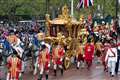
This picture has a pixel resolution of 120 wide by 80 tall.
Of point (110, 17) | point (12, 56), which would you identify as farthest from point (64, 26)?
point (110, 17)

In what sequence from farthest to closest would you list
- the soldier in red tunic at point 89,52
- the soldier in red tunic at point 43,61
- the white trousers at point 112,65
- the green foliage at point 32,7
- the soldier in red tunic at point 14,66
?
the green foliage at point 32,7 < the soldier in red tunic at point 89,52 < the white trousers at point 112,65 < the soldier in red tunic at point 43,61 < the soldier in red tunic at point 14,66

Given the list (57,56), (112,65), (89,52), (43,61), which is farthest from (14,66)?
(89,52)

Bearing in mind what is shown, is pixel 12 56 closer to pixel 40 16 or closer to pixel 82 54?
pixel 82 54

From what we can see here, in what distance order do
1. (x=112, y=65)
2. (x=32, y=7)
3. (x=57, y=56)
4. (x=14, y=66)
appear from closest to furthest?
(x=14, y=66)
(x=112, y=65)
(x=57, y=56)
(x=32, y=7)

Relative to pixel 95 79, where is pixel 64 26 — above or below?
above

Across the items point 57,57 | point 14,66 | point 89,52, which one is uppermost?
point 14,66

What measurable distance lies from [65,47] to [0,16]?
116 feet

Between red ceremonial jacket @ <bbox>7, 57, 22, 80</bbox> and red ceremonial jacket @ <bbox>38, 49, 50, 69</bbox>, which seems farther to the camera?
red ceremonial jacket @ <bbox>38, 49, 50, 69</bbox>

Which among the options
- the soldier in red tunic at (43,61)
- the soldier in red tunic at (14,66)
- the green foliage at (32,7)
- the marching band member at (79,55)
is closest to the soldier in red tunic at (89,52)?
the marching band member at (79,55)

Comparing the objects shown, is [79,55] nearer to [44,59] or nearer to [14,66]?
[44,59]

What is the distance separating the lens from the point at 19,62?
18.5 metres

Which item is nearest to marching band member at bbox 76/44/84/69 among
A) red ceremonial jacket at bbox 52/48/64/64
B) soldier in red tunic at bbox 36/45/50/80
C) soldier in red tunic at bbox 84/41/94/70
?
soldier in red tunic at bbox 84/41/94/70

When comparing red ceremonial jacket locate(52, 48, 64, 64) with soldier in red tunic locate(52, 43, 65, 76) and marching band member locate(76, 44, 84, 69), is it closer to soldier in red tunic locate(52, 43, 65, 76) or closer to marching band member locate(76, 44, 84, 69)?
soldier in red tunic locate(52, 43, 65, 76)

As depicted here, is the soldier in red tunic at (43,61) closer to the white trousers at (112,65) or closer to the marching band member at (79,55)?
the white trousers at (112,65)
